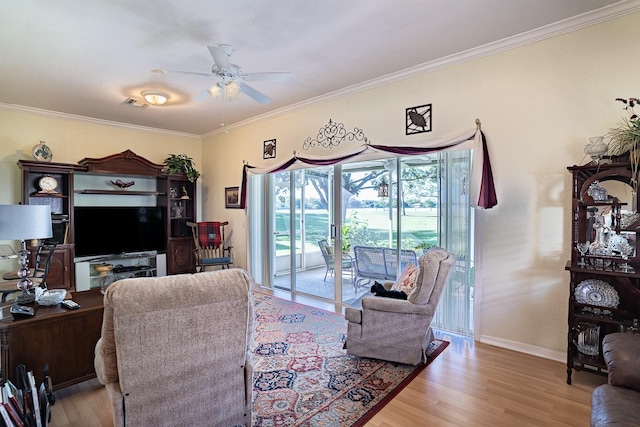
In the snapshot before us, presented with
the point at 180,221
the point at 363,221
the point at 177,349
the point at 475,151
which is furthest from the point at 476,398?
the point at 180,221

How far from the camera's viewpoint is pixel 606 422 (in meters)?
1.41

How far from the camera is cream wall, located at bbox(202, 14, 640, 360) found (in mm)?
2727

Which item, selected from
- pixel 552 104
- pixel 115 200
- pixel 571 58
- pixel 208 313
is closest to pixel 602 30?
pixel 571 58

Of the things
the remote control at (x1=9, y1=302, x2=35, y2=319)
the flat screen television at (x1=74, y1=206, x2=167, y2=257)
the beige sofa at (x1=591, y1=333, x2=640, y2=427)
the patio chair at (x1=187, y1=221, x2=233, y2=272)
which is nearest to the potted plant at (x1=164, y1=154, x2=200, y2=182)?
the flat screen television at (x1=74, y1=206, x2=167, y2=257)

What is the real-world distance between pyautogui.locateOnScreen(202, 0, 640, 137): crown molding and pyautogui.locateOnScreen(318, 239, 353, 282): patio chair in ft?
7.02

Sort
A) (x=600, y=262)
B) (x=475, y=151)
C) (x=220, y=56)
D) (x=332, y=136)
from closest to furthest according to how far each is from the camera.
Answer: (x=600, y=262) < (x=220, y=56) < (x=475, y=151) < (x=332, y=136)

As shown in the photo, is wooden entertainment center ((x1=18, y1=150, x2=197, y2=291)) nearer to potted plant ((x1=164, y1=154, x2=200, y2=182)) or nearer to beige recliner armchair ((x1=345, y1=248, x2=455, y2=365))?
potted plant ((x1=164, y1=154, x2=200, y2=182))

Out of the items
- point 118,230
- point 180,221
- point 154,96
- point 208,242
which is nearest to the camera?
point 154,96

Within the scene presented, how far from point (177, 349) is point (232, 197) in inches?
191

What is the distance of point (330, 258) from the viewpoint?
16.2ft

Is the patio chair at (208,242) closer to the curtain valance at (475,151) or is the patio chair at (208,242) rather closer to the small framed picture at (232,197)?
the small framed picture at (232,197)

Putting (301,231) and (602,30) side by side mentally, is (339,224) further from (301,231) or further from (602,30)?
(602,30)

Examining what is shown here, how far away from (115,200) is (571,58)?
681 centimetres

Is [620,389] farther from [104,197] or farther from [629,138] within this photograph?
[104,197]
